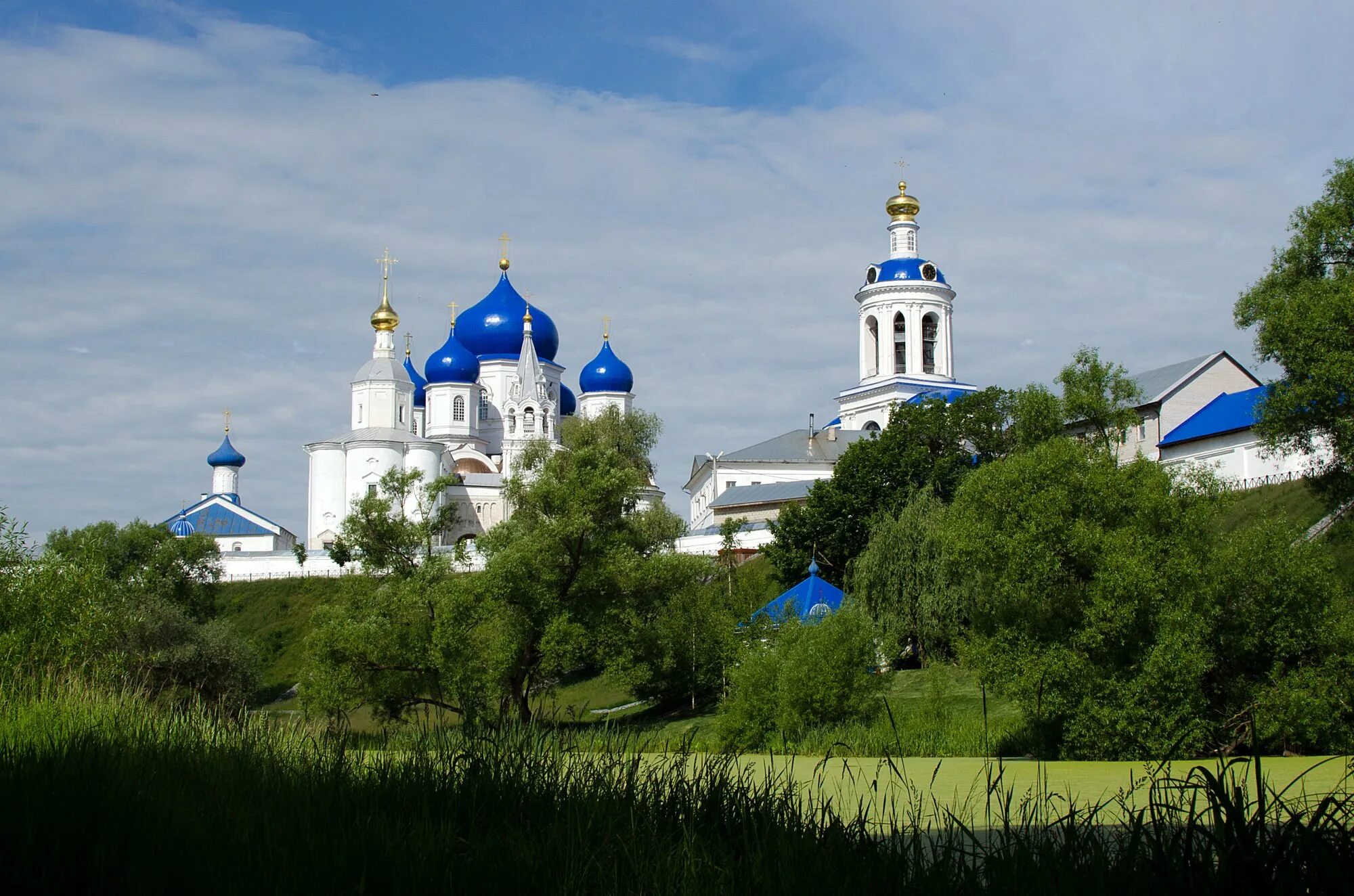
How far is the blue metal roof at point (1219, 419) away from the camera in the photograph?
138ft

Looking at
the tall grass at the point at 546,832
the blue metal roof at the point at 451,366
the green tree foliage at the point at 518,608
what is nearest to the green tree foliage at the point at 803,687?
the green tree foliage at the point at 518,608

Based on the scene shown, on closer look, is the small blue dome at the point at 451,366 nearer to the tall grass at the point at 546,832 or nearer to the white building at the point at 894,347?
the white building at the point at 894,347

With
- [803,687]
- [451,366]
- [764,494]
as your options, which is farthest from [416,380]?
[803,687]

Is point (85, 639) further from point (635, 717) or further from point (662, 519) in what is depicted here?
point (662, 519)

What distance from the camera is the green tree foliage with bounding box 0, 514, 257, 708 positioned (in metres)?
17.9

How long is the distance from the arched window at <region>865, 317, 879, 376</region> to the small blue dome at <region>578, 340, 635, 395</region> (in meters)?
12.3

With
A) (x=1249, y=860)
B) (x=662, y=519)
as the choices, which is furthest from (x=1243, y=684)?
(x=662, y=519)

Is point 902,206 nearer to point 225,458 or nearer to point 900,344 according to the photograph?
point 900,344

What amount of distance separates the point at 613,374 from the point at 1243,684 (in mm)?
52094

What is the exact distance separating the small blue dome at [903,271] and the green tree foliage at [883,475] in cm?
1761

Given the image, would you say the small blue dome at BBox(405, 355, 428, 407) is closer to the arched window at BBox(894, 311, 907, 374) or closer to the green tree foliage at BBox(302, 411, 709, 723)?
the arched window at BBox(894, 311, 907, 374)

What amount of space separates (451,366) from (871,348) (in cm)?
1989

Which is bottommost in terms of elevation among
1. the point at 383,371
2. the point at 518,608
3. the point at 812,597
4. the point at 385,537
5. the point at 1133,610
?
the point at 1133,610

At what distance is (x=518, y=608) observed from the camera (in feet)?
86.1
